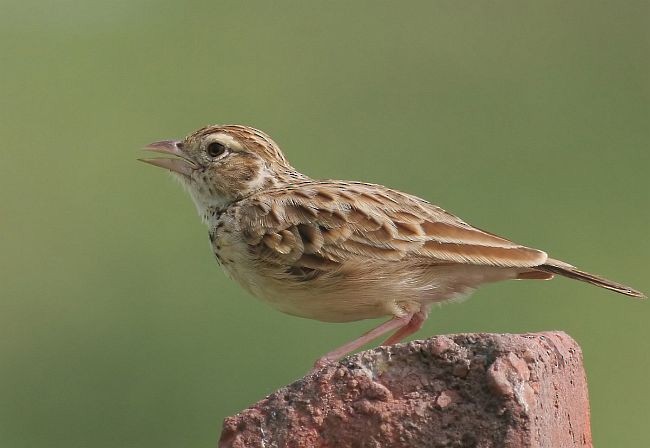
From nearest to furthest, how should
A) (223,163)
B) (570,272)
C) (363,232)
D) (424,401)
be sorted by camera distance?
(424,401), (570,272), (363,232), (223,163)

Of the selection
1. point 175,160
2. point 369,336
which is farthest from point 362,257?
point 175,160

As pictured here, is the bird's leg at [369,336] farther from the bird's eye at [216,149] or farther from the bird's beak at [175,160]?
the bird's beak at [175,160]

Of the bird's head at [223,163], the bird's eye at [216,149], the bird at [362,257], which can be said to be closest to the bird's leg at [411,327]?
the bird at [362,257]

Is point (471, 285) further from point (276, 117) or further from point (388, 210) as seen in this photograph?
point (276, 117)

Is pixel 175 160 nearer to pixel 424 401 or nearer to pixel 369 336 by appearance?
pixel 369 336

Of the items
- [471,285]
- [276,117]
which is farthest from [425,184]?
[471,285]

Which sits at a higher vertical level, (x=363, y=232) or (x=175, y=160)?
(x=175, y=160)
